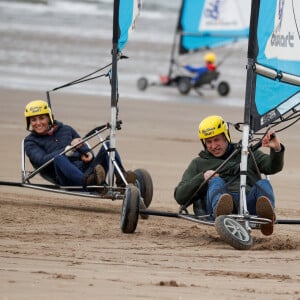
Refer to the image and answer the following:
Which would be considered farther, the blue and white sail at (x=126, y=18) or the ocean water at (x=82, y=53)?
the ocean water at (x=82, y=53)

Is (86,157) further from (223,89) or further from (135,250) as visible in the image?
(223,89)

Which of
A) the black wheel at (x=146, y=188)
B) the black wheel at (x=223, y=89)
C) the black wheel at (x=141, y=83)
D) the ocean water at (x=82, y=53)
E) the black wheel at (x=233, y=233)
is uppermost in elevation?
the black wheel at (x=233, y=233)

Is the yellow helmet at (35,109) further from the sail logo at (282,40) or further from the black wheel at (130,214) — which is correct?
the sail logo at (282,40)

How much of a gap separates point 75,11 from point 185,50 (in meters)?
22.0

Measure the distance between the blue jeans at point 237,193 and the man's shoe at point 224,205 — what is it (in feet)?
0.29

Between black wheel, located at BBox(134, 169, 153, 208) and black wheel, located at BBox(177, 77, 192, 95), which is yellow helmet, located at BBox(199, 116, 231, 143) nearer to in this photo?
black wheel, located at BBox(134, 169, 153, 208)

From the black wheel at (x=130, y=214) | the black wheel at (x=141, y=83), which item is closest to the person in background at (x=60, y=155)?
the black wheel at (x=130, y=214)

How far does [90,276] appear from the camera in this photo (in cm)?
660

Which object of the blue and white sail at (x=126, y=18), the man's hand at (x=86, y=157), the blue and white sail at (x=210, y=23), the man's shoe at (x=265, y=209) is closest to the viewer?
the man's shoe at (x=265, y=209)

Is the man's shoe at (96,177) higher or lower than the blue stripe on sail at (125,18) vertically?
lower

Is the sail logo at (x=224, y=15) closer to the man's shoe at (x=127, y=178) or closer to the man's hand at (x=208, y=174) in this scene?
the man's shoe at (x=127, y=178)

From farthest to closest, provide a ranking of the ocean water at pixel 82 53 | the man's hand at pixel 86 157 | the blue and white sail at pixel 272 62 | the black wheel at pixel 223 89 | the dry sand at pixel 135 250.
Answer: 1. the black wheel at pixel 223 89
2. the ocean water at pixel 82 53
3. the man's hand at pixel 86 157
4. the blue and white sail at pixel 272 62
5. the dry sand at pixel 135 250

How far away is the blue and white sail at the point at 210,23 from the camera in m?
27.1

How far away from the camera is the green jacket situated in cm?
869
